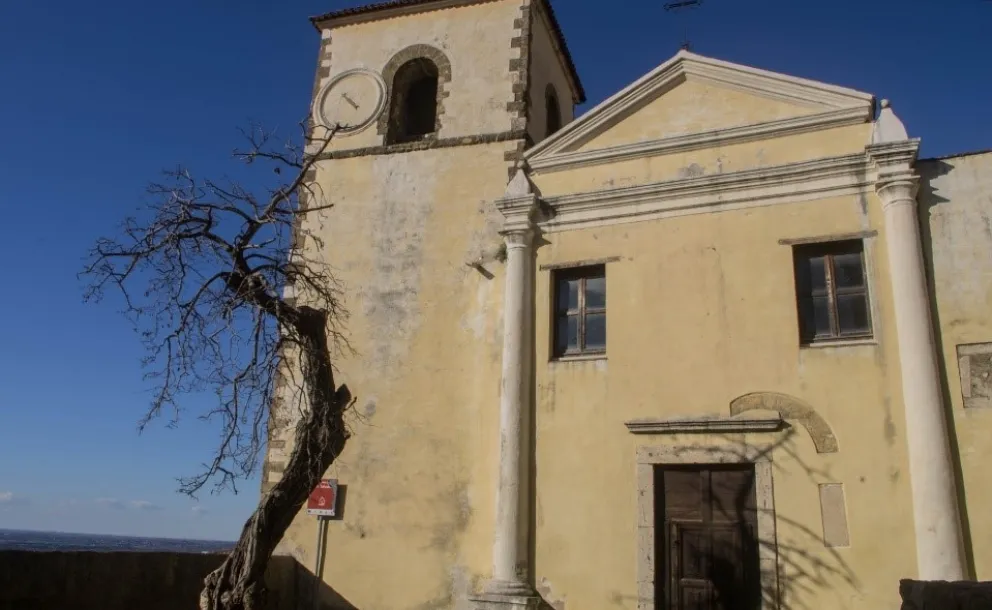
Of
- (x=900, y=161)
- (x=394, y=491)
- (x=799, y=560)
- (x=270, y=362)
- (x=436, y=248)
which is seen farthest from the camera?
(x=436, y=248)

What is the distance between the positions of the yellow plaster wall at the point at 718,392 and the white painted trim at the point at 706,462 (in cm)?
10

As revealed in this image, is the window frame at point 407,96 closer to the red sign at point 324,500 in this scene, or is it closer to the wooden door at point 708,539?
the red sign at point 324,500

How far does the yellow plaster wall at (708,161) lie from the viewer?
9820mm

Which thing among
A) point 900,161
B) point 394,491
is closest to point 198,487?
point 394,491

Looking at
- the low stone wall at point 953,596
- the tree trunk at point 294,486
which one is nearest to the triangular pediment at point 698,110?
the tree trunk at point 294,486

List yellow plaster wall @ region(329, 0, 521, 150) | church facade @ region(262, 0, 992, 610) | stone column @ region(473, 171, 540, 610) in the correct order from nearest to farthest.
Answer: church facade @ region(262, 0, 992, 610) → stone column @ region(473, 171, 540, 610) → yellow plaster wall @ region(329, 0, 521, 150)

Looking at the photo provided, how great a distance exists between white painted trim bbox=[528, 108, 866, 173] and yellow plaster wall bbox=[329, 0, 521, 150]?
1342 millimetres

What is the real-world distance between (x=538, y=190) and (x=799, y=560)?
223 inches

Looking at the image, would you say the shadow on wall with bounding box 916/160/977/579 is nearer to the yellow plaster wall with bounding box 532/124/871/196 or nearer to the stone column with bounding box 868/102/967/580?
the stone column with bounding box 868/102/967/580

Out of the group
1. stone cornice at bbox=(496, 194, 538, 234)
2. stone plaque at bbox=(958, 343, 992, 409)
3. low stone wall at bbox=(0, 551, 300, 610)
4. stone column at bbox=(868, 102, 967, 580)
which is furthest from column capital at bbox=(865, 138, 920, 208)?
low stone wall at bbox=(0, 551, 300, 610)

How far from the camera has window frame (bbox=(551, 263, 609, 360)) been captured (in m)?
10.4

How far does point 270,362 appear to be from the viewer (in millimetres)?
7930

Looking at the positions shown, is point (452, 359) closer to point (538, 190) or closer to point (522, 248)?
point (522, 248)

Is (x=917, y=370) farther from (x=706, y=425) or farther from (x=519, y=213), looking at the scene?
(x=519, y=213)
